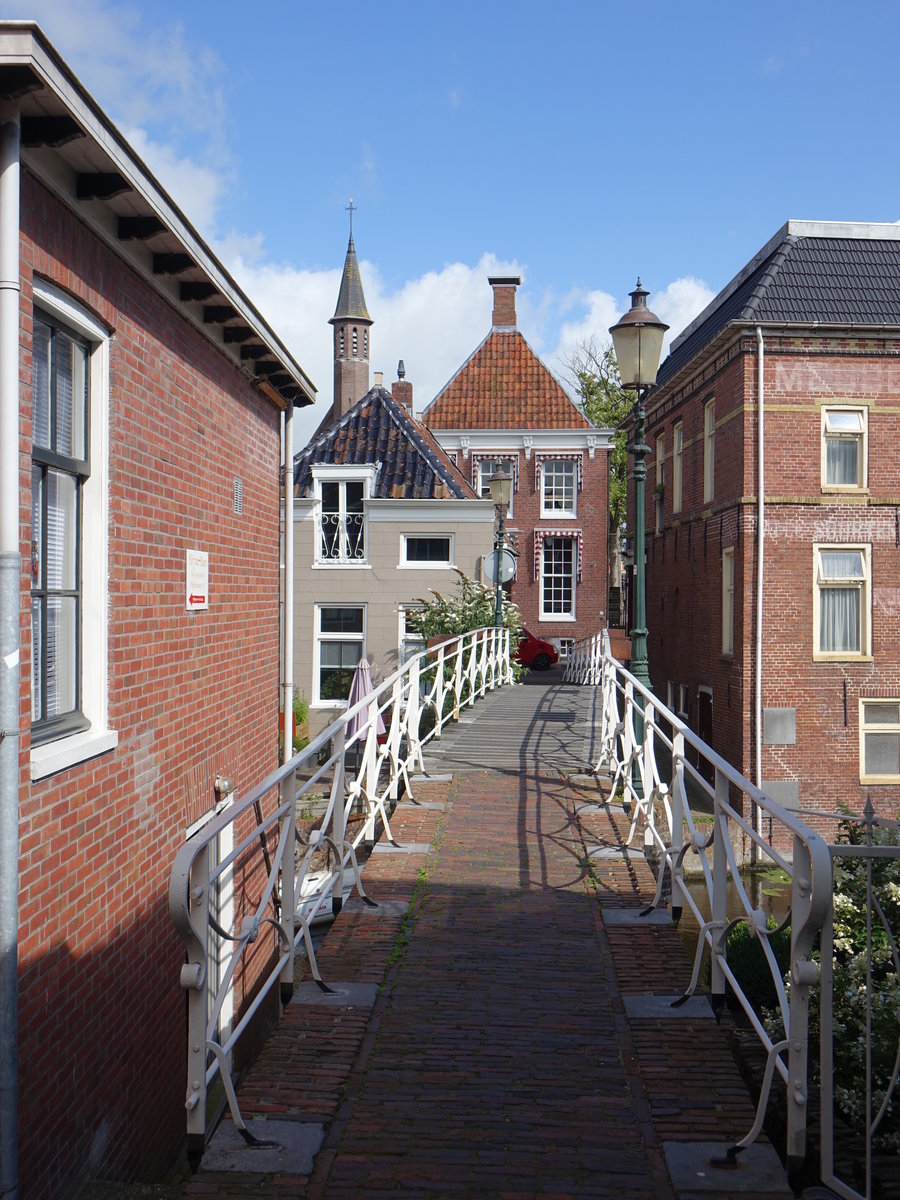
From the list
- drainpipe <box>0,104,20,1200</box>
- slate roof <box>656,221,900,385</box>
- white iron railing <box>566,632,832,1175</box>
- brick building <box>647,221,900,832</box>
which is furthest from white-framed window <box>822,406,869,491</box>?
drainpipe <box>0,104,20,1200</box>

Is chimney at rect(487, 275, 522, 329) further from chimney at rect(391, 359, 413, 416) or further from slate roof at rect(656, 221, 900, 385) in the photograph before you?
slate roof at rect(656, 221, 900, 385)

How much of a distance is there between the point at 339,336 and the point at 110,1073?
148 ft

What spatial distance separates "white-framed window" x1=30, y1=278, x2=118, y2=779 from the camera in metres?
5.17

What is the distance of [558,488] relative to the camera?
39406 mm

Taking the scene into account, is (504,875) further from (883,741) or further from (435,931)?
(883,741)

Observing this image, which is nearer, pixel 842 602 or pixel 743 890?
pixel 743 890

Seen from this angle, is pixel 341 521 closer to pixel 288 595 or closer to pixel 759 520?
pixel 759 520

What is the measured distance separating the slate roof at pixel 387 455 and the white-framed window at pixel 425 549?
930mm

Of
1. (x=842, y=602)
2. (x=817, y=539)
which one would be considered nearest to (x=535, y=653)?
(x=842, y=602)

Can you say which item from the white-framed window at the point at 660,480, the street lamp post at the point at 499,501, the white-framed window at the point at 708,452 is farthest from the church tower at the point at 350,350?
the street lamp post at the point at 499,501

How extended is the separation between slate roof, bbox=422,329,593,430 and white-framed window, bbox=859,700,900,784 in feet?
61.1

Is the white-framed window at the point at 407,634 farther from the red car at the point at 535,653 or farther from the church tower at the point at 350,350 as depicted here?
the church tower at the point at 350,350

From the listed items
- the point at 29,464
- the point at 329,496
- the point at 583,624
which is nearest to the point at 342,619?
the point at 329,496

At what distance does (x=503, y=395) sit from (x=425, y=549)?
15121 millimetres
